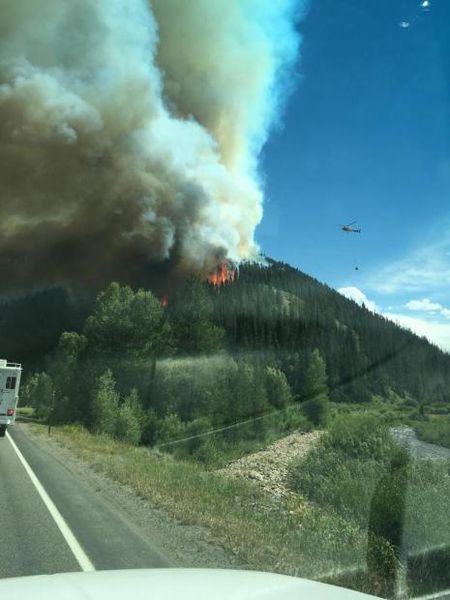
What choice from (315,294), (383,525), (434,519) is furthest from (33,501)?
(315,294)

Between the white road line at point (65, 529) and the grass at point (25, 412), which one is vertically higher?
the grass at point (25, 412)

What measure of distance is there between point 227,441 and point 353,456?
890 inches

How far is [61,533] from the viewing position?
25.6 ft

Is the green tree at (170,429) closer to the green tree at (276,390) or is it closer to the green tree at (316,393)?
the green tree at (276,390)

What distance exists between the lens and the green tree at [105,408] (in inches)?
1627

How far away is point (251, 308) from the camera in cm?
9906

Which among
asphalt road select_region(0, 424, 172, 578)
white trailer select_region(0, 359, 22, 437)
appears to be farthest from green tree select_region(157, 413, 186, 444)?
asphalt road select_region(0, 424, 172, 578)

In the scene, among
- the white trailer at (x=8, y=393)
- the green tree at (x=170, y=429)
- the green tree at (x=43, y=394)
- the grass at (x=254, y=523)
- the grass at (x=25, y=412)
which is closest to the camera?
the grass at (x=254, y=523)

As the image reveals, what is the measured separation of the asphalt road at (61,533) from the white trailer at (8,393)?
42.8 feet

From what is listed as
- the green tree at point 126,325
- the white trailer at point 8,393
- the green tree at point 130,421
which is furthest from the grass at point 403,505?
the green tree at point 126,325

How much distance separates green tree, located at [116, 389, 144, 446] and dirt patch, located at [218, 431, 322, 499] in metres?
6.98

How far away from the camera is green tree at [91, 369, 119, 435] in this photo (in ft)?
136

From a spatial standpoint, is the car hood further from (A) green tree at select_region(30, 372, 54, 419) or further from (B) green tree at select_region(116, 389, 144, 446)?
(A) green tree at select_region(30, 372, 54, 419)

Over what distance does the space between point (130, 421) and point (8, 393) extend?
17.8m
